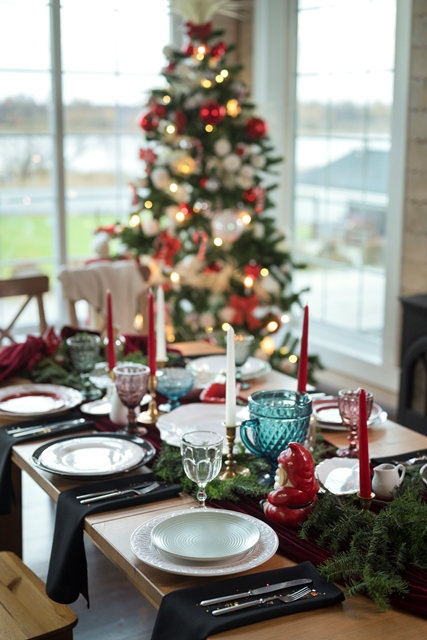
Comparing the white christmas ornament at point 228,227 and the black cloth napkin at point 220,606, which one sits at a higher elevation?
the white christmas ornament at point 228,227

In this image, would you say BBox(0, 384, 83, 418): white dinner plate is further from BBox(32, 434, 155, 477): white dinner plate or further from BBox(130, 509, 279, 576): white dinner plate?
BBox(130, 509, 279, 576): white dinner plate

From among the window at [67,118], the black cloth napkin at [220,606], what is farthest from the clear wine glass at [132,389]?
the window at [67,118]

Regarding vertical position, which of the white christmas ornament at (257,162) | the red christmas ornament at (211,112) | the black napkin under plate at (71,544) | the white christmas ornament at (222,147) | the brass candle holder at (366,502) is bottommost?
the black napkin under plate at (71,544)

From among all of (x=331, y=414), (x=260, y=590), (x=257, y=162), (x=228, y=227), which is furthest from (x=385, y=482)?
(x=257, y=162)

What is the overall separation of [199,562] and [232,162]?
3075 millimetres

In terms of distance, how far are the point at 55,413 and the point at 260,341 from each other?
7.16ft

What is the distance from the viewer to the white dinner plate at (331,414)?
2.11 meters

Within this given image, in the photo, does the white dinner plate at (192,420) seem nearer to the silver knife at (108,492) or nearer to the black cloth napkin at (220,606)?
the silver knife at (108,492)

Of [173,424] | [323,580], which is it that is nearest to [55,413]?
[173,424]

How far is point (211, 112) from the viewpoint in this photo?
4223 mm

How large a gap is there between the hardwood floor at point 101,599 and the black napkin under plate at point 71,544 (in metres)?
0.88

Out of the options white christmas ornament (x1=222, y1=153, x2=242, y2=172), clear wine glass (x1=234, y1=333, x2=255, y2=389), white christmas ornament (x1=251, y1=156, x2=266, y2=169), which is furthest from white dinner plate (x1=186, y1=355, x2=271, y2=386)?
white christmas ornament (x1=251, y1=156, x2=266, y2=169)

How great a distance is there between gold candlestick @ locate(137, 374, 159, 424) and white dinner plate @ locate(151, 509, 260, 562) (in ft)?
2.03

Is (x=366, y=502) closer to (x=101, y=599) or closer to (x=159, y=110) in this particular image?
(x=101, y=599)
